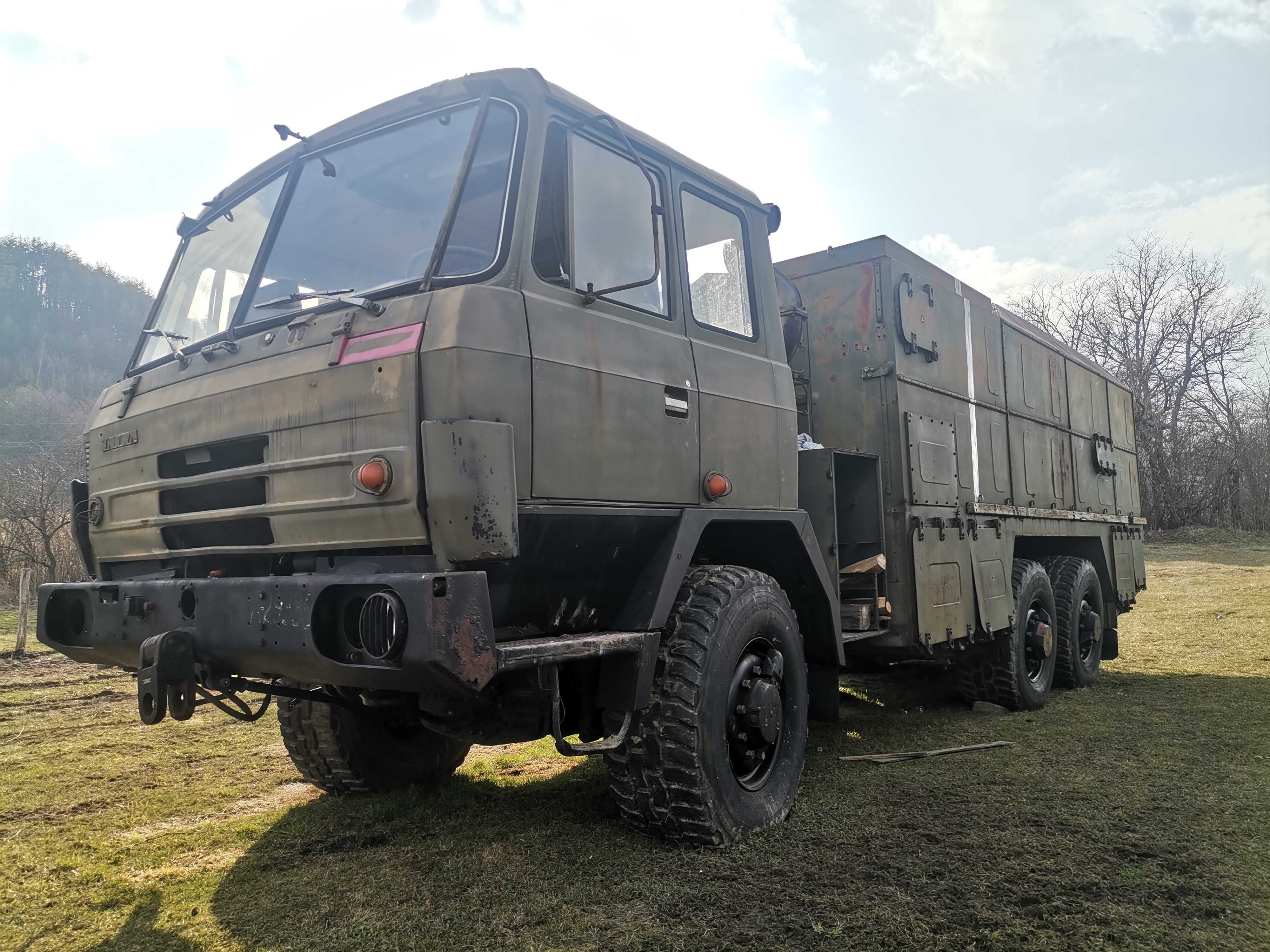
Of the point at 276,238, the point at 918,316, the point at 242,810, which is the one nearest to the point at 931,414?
the point at 918,316

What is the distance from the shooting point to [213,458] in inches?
132

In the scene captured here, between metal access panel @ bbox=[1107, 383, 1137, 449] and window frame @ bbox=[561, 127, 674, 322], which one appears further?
metal access panel @ bbox=[1107, 383, 1137, 449]

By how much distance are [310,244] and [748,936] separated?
116 inches

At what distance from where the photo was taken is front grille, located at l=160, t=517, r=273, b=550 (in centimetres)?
321

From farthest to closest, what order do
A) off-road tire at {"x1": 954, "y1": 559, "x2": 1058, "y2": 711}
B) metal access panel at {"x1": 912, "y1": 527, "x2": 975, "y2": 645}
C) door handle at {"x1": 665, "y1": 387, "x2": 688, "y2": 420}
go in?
off-road tire at {"x1": 954, "y1": 559, "x2": 1058, "y2": 711}, metal access panel at {"x1": 912, "y1": 527, "x2": 975, "y2": 645}, door handle at {"x1": 665, "y1": 387, "x2": 688, "y2": 420}

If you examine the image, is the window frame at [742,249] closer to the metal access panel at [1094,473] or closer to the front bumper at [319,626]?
the front bumper at [319,626]

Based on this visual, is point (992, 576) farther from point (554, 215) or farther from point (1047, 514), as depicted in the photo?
point (554, 215)

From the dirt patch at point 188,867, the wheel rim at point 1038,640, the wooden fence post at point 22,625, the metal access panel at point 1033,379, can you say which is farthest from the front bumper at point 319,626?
the wooden fence post at point 22,625

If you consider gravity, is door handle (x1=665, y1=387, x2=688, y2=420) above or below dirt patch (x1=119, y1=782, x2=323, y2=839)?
above

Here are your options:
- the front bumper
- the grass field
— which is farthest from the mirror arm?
the grass field

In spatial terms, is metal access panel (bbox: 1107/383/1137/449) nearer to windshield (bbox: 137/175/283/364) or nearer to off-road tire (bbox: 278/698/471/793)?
off-road tire (bbox: 278/698/471/793)

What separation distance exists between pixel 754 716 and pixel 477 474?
5.64 feet

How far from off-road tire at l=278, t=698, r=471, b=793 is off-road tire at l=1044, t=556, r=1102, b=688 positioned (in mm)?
5285

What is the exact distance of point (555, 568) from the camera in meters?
3.25
